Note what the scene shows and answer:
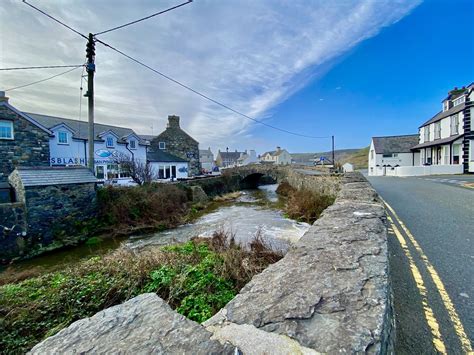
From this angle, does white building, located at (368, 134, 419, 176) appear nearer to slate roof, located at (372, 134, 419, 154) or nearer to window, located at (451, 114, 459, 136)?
slate roof, located at (372, 134, 419, 154)

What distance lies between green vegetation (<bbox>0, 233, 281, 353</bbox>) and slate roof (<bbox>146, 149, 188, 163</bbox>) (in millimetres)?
23046

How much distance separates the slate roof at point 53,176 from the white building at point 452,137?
30.9m

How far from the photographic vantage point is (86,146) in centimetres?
2059

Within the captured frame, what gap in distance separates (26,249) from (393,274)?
1377 cm

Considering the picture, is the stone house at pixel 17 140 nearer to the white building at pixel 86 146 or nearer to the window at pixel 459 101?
the white building at pixel 86 146

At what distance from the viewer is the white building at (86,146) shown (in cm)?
1867

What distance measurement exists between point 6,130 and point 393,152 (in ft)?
148

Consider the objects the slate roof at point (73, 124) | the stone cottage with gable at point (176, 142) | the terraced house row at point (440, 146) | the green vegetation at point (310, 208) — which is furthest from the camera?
the stone cottage with gable at point (176, 142)

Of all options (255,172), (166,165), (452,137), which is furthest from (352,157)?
(166,165)

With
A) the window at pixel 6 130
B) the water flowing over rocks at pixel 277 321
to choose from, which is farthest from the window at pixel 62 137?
the water flowing over rocks at pixel 277 321

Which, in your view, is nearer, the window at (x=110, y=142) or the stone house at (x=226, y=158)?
the window at (x=110, y=142)

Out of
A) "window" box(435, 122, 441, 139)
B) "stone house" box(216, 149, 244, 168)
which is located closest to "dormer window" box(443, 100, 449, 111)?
"window" box(435, 122, 441, 139)

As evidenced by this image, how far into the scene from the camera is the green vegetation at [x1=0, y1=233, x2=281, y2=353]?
3252 millimetres

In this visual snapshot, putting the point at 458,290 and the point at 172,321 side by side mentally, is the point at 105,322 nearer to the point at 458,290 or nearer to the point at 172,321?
the point at 172,321
